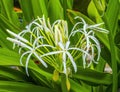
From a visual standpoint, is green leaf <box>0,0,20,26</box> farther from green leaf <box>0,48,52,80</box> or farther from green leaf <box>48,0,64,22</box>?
green leaf <box>0,48,52,80</box>

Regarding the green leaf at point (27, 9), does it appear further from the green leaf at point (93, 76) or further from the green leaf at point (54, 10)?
the green leaf at point (93, 76)

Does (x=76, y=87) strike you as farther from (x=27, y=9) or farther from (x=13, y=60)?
(x=27, y=9)

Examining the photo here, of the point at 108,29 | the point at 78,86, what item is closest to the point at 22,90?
the point at 78,86

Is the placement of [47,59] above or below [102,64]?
above

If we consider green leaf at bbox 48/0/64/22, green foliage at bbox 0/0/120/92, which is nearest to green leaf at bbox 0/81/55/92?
green foliage at bbox 0/0/120/92

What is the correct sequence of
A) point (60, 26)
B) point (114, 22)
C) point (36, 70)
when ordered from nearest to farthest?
point (60, 26) → point (36, 70) → point (114, 22)

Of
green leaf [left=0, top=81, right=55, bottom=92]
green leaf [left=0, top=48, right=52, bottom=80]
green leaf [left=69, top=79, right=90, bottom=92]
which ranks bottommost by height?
green leaf [left=69, top=79, right=90, bottom=92]

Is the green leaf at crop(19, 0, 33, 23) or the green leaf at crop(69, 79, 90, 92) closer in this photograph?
the green leaf at crop(69, 79, 90, 92)

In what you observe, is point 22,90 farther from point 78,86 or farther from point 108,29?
Result: point 108,29
